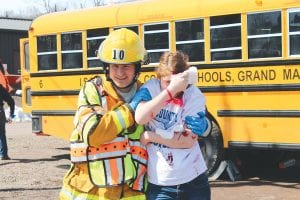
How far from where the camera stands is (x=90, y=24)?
8672 millimetres

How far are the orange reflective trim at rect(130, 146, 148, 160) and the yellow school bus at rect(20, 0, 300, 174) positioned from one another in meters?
4.38

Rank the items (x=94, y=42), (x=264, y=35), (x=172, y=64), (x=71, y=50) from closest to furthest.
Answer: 1. (x=172, y=64)
2. (x=264, y=35)
3. (x=94, y=42)
4. (x=71, y=50)

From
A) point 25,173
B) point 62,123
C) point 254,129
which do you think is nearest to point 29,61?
point 62,123

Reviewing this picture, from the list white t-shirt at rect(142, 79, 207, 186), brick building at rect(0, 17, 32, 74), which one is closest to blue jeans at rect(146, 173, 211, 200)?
white t-shirt at rect(142, 79, 207, 186)

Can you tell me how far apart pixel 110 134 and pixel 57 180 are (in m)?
5.43

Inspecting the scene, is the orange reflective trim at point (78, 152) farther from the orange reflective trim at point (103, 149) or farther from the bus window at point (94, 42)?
the bus window at point (94, 42)

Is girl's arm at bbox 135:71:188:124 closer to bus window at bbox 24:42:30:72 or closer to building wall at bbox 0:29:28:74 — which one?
bus window at bbox 24:42:30:72

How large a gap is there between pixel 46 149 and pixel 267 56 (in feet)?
17.9

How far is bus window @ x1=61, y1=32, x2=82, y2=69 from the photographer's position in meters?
8.78

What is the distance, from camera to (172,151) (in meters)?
2.73

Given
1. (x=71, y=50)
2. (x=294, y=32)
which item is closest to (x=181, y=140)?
(x=294, y=32)

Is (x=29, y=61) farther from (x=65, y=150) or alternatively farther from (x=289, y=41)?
(x=289, y=41)

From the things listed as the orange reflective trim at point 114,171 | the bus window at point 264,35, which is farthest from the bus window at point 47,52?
the orange reflective trim at point 114,171

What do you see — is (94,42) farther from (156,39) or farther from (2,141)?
(2,141)
